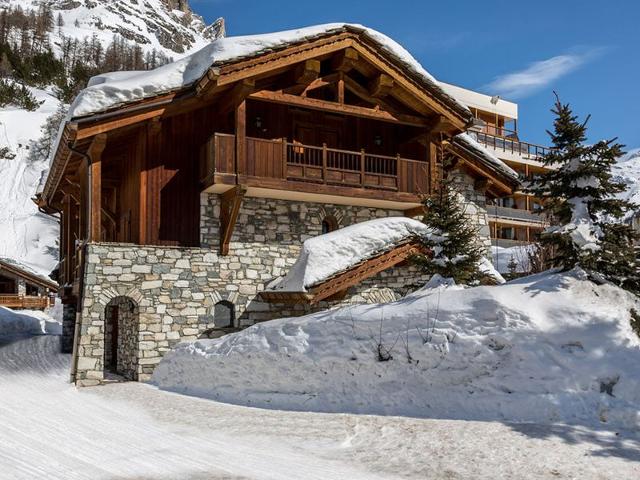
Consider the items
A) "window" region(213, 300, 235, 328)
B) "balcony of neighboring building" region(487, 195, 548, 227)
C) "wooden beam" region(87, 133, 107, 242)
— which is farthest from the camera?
"balcony of neighboring building" region(487, 195, 548, 227)

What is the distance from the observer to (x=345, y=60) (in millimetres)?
16562

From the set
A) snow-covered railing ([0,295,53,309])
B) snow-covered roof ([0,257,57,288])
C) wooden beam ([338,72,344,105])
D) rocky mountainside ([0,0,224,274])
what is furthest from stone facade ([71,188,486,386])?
rocky mountainside ([0,0,224,274])

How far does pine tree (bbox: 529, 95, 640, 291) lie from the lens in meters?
10.4

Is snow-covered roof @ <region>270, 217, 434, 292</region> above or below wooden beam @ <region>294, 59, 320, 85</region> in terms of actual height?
below

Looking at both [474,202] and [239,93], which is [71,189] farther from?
[474,202]

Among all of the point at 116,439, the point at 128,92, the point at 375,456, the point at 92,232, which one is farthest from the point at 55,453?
the point at 128,92

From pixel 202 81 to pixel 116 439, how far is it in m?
8.55

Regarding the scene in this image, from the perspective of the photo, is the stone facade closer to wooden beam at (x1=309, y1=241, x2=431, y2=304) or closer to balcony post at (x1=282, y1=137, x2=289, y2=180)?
wooden beam at (x1=309, y1=241, x2=431, y2=304)

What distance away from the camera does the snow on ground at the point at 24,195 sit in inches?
2291

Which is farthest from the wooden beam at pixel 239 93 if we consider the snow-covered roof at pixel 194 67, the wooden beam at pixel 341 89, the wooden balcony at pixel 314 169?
the wooden beam at pixel 341 89

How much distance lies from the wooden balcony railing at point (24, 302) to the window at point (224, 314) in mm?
30776

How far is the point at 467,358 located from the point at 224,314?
24.6ft

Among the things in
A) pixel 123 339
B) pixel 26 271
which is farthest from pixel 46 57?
pixel 123 339

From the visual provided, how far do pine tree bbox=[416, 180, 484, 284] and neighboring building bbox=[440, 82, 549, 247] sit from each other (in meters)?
25.5
